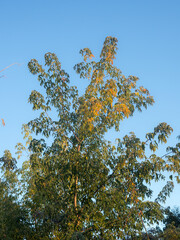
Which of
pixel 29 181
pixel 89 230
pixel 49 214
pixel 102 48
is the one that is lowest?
pixel 89 230

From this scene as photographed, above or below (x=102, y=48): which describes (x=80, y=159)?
below

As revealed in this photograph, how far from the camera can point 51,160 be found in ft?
42.5

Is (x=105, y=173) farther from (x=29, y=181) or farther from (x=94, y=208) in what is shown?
(x=29, y=181)

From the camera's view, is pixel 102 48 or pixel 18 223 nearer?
pixel 18 223

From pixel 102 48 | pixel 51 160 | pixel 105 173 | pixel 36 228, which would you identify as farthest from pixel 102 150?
pixel 102 48

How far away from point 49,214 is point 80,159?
2417 millimetres

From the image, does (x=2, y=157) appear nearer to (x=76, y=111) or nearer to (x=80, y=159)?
(x=76, y=111)

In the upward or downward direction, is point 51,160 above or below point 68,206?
above

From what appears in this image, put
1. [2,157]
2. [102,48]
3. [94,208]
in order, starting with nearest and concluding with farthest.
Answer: [94,208] → [102,48] → [2,157]

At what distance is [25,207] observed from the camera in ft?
44.7

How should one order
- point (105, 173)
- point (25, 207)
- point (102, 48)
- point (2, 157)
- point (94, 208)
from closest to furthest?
point (94, 208), point (105, 173), point (25, 207), point (102, 48), point (2, 157)

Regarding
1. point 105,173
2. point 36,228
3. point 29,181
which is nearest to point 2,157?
point 29,181

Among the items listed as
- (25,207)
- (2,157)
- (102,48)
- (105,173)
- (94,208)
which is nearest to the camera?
(94,208)

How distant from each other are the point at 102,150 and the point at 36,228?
4.16 m
